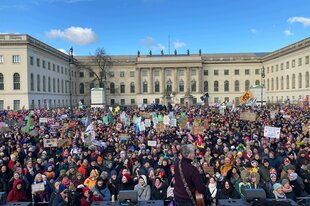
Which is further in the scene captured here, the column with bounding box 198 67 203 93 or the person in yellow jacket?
the column with bounding box 198 67 203 93

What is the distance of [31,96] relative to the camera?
184 feet

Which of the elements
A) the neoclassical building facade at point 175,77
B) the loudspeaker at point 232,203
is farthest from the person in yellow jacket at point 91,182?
the neoclassical building facade at point 175,77

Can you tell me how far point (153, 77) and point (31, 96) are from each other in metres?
37.6

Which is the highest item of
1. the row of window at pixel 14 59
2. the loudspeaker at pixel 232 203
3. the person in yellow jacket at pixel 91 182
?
the row of window at pixel 14 59

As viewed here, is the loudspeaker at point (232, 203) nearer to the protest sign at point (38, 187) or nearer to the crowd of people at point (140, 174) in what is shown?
the crowd of people at point (140, 174)

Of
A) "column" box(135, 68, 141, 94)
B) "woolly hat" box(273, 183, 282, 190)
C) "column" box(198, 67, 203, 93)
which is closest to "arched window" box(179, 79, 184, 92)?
"column" box(198, 67, 203, 93)

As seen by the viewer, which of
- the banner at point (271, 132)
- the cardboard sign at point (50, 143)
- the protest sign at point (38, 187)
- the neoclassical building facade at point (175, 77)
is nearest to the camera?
the protest sign at point (38, 187)

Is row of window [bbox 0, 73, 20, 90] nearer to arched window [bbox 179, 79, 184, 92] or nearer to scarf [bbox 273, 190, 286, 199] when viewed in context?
arched window [bbox 179, 79, 184, 92]

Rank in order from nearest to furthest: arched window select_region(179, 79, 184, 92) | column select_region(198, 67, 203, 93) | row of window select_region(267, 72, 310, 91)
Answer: row of window select_region(267, 72, 310, 91), column select_region(198, 67, 203, 93), arched window select_region(179, 79, 184, 92)

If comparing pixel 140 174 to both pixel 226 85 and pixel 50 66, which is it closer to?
pixel 50 66

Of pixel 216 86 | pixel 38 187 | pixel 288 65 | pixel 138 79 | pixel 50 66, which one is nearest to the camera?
pixel 38 187

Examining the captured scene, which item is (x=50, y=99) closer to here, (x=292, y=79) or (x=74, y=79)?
(x=74, y=79)

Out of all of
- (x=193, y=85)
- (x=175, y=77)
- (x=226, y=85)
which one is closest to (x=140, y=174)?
(x=175, y=77)

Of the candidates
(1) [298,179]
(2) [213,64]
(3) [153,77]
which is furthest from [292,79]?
(1) [298,179]
